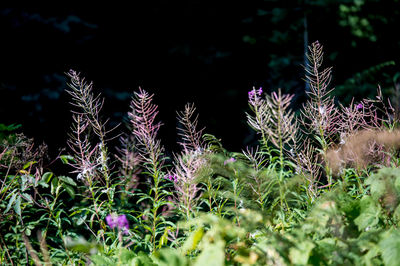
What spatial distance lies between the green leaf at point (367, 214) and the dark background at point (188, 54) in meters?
4.52

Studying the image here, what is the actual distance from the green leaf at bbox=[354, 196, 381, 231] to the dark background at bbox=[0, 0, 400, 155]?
4.52 m

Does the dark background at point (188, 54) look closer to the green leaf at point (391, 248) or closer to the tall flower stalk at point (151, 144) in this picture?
the tall flower stalk at point (151, 144)

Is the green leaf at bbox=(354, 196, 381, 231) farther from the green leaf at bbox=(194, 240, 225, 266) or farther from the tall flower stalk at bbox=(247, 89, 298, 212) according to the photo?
the green leaf at bbox=(194, 240, 225, 266)

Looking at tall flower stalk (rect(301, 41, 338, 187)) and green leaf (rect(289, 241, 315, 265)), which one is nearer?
green leaf (rect(289, 241, 315, 265))

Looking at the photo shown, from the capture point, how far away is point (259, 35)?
9.21 metres

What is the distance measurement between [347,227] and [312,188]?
725 millimetres

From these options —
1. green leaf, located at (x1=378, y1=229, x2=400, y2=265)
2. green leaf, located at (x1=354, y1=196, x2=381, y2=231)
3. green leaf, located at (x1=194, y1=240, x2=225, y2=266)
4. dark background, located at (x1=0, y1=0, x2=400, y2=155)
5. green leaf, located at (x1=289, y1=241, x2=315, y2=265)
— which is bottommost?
dark background, located at (x1=0, y1=0, x2=400, y2=155)

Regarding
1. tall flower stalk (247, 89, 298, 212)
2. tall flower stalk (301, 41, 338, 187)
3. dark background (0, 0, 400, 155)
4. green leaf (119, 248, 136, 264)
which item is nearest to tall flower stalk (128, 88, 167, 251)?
green leaf (119, 248, 136, 264)

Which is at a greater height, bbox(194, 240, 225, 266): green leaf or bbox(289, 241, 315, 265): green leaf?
bbox(194, 240, 225, 266): green leaf

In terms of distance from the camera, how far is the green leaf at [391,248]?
1.90 metres

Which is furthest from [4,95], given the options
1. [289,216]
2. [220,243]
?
[220,243]

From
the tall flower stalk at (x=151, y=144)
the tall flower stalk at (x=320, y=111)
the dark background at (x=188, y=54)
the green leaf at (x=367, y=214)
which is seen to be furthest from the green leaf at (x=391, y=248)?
the dark background at (x=188, y=54)

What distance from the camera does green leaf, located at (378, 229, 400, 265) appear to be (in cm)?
190

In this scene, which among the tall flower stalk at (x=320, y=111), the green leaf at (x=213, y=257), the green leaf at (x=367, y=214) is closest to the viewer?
the green leaf at (x=213, y=257)
